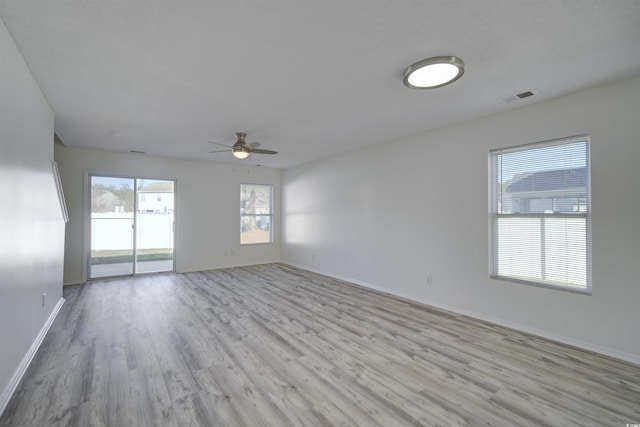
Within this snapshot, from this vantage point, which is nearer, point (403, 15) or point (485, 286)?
point (403, 15)

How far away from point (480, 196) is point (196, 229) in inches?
225

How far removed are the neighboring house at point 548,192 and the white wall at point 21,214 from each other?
4685 millimetres

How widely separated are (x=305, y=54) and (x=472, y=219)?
2.87 meters

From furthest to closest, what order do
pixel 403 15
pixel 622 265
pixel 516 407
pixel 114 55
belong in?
pixel 622 265 → pixel 114 55 → pixel 516 407 → pixel 403 15

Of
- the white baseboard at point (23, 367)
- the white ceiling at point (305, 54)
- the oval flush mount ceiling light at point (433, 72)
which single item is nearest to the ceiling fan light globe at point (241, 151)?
the white ceiling at point (305, 54)

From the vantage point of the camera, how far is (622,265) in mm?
2541

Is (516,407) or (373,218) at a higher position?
(373,218)

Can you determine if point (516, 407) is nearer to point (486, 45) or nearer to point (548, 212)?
point (548, 212)

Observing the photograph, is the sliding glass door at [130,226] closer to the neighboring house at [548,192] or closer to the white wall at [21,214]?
the white wall at [21,214]

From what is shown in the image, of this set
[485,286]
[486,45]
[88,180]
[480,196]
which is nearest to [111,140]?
[88,180]

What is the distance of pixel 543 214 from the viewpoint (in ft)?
10.1

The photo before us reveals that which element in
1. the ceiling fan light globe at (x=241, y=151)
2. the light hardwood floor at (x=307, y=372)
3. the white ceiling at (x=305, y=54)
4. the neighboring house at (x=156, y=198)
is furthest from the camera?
the neighboring house at (x=156, y=198)

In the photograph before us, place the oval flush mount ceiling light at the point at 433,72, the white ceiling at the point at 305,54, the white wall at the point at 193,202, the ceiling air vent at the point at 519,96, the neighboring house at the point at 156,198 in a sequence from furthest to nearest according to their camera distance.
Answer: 1. the neighboring house at the point at 156,198
2. the white wall at the point at 193,202
3. the ceiling air vent at the point at 519,96
4. the oval flush mount ceiling light at the point at 433,72
5. the white ceiling at the point at 305,54

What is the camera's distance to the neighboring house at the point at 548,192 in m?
2.84
